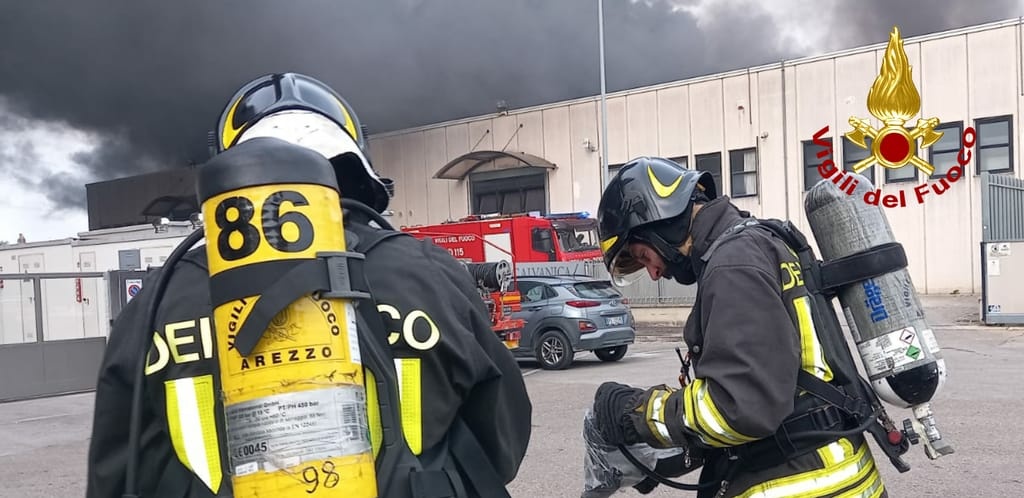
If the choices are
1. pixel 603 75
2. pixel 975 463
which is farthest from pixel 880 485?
pixel 603 75

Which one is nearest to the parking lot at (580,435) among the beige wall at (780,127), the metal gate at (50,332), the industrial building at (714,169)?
the metal gate at (50,332)

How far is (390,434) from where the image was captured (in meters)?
1.70

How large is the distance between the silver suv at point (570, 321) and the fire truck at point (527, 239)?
507cm

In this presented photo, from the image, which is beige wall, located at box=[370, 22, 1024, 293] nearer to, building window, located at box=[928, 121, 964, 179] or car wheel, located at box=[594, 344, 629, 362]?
building window, located at box=[928, 121, 964, 179]

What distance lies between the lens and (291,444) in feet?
4.84

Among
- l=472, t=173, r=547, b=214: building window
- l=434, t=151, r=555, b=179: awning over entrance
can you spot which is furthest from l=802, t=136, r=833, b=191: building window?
l=472, t=173, r=547, b=214: building window

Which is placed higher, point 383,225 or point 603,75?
point 603,75

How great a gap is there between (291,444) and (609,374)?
11.1 m

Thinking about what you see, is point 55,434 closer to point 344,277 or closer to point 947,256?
point 344,277

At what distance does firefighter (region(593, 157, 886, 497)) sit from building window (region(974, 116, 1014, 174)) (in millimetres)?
23177

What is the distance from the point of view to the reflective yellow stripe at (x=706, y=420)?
221 centimetres

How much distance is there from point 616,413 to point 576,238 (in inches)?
704

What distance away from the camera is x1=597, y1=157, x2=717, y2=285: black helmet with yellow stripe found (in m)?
2.65

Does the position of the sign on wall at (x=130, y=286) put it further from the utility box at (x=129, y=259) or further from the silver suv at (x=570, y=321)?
the silver suv at (x=570, y=321)
